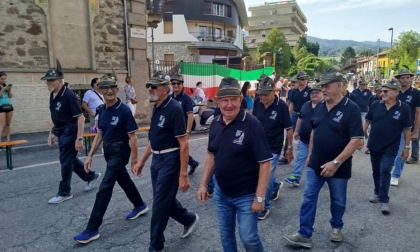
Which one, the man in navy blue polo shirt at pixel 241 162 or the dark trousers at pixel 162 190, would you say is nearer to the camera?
the man in navy blue polo shirt at pixel 241 162

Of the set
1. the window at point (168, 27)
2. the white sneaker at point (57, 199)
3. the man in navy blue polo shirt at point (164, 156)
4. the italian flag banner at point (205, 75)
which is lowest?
the white sneaker at point (57, 199)

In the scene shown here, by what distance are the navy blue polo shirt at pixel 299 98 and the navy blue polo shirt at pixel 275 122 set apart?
9.75 feet

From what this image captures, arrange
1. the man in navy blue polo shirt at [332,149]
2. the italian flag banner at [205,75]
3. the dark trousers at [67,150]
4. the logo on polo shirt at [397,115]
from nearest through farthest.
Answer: the man in navy blue polo shirt at [332,149] → the logo on polo shirt at [397,115] → the dark trousers at [67,150] → the italian flag banner at [205,75]

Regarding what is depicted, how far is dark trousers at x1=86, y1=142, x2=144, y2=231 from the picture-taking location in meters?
3.81

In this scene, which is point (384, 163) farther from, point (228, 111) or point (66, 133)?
point (66, 133)

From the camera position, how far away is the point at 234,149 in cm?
270

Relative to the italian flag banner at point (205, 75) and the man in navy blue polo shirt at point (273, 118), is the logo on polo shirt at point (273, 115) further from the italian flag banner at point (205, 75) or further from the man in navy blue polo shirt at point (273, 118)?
the italian flag banner at point (205, 75)

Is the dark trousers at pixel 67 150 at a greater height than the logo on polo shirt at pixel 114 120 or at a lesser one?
lesser

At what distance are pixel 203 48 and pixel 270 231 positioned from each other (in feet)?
134

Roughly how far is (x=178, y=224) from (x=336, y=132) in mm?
2415

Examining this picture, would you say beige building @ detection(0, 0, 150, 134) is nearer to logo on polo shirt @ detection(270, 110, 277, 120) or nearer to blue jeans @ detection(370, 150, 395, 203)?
logo on polo shirt @ detection(270, 110, 277, 120)

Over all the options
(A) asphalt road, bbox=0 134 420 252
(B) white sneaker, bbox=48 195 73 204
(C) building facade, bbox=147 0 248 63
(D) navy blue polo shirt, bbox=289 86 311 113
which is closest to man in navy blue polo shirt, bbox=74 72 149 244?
(A) asphalt road, bbox=0 134 420 252

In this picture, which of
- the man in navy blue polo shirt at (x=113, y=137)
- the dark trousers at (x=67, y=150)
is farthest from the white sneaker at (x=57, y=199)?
the man in navy blue polo shirt at (x=113, y=137)

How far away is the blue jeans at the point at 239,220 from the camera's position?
269cm
